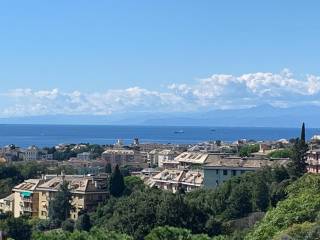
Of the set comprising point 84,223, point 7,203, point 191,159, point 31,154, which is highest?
point 191,159

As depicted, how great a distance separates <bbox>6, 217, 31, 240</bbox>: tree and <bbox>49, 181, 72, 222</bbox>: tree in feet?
26.7

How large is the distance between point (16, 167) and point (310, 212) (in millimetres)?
41974

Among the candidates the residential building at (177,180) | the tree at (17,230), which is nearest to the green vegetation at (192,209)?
the tree at (17,230)

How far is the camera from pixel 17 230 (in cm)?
3541

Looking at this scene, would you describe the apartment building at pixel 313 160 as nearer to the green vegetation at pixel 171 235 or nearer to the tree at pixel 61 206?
the tree at pixel 61 206

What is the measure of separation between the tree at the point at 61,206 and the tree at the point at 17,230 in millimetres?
8129

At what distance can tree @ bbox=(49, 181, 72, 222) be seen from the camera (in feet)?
147

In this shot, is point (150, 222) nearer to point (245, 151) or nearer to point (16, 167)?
point (16, 167)

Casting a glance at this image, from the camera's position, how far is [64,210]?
45156 millimetres

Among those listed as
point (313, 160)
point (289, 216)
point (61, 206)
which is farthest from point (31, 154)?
point (289, 216)

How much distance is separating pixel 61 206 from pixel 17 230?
9.62m

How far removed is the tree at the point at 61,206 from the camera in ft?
147

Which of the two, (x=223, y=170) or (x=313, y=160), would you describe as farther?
(x=223, y=170)

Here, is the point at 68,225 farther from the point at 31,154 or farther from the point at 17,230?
the point at 31,154
